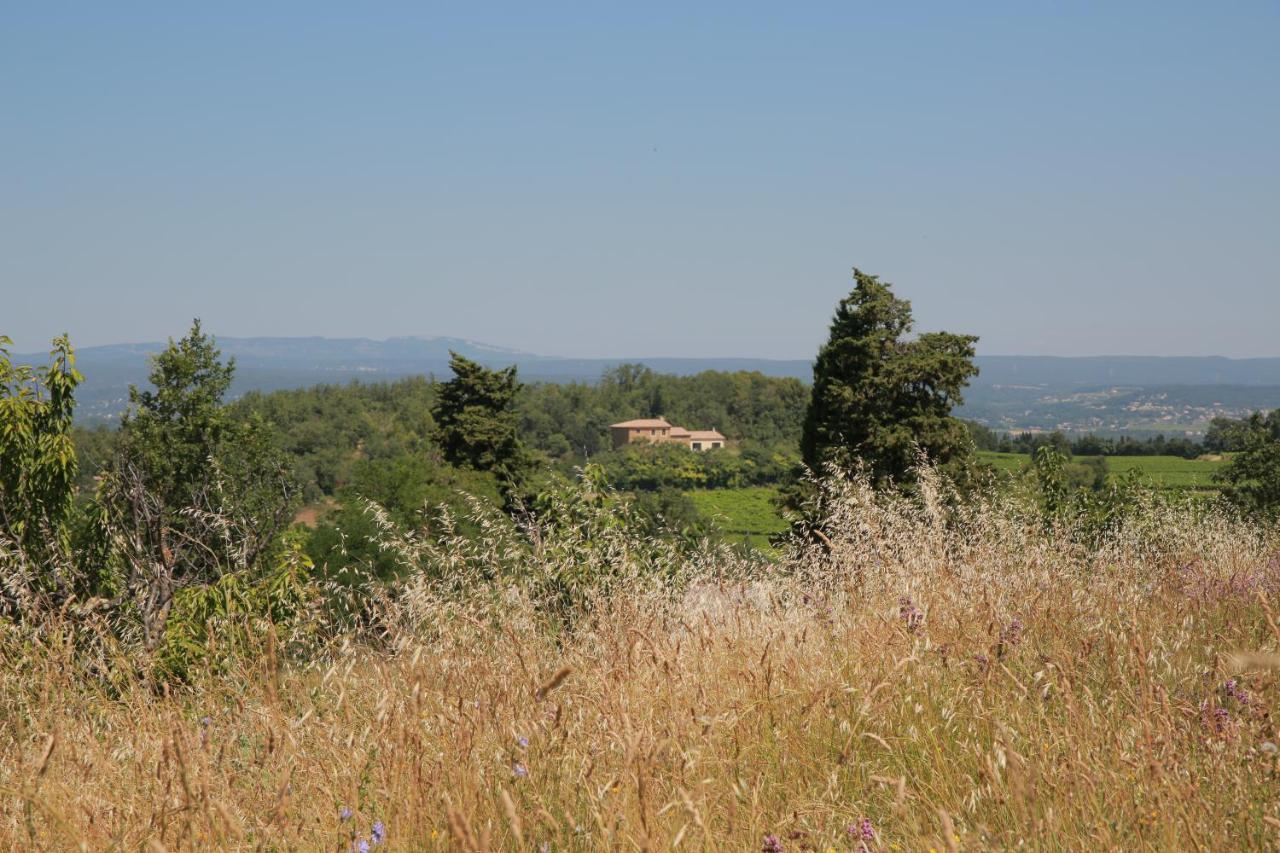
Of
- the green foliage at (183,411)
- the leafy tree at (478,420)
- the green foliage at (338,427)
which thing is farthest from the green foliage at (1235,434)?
the green foliage at (338,427)

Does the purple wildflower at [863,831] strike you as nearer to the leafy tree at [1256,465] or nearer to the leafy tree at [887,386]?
the leafy tree at [887,386]

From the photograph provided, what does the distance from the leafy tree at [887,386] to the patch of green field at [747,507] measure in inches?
1638

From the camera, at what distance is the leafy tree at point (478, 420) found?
37.3m

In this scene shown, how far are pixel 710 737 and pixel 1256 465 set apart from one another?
30.5m

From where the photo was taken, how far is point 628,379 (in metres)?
170

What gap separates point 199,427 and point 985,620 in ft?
83.4

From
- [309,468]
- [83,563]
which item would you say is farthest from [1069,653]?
[309,468]

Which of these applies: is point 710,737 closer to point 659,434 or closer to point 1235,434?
point 1235,434

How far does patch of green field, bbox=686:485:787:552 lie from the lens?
71.4 meters

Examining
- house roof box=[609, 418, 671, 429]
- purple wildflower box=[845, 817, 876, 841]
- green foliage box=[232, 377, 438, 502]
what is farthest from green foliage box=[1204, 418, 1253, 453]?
house roof box=[609, 418, 671, 429]

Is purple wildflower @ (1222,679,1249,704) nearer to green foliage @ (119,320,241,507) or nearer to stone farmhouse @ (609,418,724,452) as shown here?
green foliage @ (119,320,241,507)

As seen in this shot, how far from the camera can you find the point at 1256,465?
90.8 ft

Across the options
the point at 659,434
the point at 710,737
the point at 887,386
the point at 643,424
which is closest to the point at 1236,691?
the point at 710,737

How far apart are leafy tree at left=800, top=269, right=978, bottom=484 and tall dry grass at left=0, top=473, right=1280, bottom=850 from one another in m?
A: 18.5
